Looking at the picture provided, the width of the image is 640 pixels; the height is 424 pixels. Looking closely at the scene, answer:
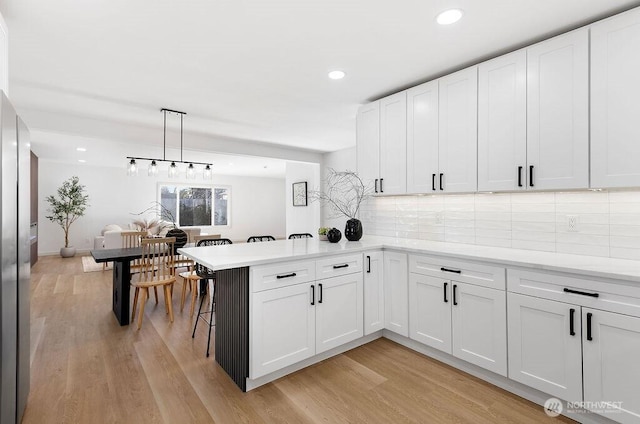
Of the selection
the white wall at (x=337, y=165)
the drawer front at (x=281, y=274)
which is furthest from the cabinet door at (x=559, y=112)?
the white wall at (x=337, y=165)

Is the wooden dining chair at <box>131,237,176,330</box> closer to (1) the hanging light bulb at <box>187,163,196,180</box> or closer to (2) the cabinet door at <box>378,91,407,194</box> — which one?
(1) the hanging light bulb at <box>187,163,196,180</box>

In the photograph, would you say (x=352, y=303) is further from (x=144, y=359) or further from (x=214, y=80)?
(x=214, y=80)

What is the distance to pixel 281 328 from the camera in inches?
92.2

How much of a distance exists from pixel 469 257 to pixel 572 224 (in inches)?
32.0

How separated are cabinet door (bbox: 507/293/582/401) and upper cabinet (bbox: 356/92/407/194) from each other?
1476mm

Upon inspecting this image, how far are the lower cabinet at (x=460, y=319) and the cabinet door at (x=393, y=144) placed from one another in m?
0.96

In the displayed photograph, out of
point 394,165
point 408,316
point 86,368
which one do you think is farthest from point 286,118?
point 86,368

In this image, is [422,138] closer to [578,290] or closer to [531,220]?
[531,220]

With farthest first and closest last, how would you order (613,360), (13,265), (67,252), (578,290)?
(67,252) → (578,290) → (613,360) → (13,265)

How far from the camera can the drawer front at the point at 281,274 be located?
222 cm

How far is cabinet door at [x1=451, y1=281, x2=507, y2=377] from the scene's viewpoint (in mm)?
2205

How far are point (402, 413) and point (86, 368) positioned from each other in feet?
7.90

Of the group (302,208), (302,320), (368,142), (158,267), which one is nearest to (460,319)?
(302,320)

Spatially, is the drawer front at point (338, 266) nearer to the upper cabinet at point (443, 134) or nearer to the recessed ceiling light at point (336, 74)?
the upper cabinet at point (443, 134)
